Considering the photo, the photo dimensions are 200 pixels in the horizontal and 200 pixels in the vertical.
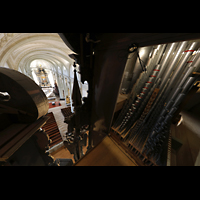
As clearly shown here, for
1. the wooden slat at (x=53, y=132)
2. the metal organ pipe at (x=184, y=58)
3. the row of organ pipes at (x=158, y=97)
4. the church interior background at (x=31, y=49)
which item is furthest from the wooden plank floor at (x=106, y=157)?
the wooden slat at (x=53, y=132)

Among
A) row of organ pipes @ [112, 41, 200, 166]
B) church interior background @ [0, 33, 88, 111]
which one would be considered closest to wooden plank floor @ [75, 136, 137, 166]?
row of organ pipes @ [112, 41, 200, 166]

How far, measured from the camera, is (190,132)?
2.03 metres

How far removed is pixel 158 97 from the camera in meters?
2.30

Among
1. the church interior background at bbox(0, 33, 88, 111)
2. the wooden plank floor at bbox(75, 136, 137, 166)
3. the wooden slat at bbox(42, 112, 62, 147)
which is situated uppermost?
the church interior background at bbox(0, 33, 88, 111)

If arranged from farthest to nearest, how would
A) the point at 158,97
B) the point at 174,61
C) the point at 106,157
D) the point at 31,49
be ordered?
the point at 31,49 < the point at 158,97 < the point at 174,61 < the point at 106,157

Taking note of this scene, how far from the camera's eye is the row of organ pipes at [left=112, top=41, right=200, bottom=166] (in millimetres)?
1682

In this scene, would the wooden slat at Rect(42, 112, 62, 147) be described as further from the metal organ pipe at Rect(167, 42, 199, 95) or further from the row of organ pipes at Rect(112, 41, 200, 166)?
the metal organ pipe at Rect(167, 42, 199, 95)

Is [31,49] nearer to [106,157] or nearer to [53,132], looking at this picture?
[53,132]

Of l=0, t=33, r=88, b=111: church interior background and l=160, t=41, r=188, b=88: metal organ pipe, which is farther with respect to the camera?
l=0, t=33, r=88, b=111: church interior background

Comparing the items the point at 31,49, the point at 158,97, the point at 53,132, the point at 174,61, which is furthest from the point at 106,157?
the point at 31,49

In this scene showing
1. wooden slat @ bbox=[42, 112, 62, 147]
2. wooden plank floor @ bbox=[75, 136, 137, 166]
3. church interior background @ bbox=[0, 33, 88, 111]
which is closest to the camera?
wooden plank floor @ bbox=[75, 136, 137, 166]
